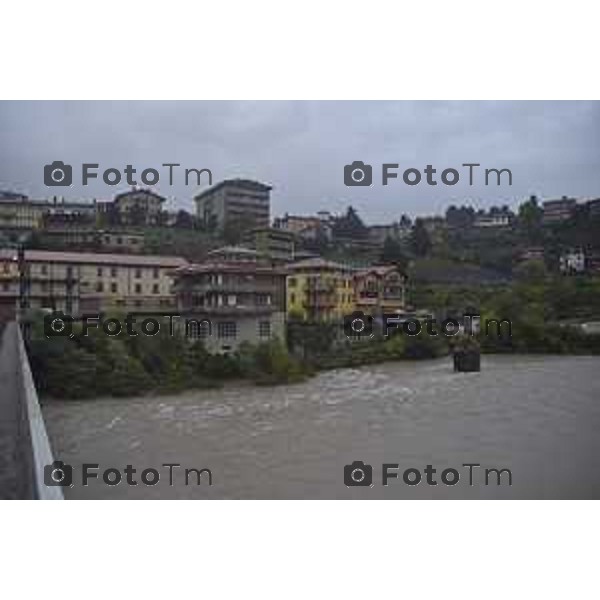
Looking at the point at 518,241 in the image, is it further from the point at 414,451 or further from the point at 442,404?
the point at 414,451

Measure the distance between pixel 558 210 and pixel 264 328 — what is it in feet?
4.67

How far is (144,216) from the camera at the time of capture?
2799 millimetres

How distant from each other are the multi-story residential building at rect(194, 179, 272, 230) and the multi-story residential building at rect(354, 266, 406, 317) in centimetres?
53

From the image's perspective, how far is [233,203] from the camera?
9.04ft

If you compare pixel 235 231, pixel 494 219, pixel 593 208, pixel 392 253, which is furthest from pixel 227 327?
pixel 593 208

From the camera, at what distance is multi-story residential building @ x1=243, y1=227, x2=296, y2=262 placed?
291cm

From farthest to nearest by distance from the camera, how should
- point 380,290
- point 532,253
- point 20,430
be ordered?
point 532,253
point 380,290
point 20,430

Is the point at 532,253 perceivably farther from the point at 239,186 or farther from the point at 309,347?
the point at 239,186

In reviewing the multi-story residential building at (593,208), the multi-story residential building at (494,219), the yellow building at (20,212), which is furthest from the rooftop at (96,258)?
the multi-story residential building at (593,208)

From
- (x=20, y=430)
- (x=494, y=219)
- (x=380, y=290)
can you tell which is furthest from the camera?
(x=380, y=290)

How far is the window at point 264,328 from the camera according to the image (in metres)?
2.88

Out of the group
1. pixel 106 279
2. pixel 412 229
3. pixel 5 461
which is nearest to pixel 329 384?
pixel 412 229

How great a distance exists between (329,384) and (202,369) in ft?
1.87

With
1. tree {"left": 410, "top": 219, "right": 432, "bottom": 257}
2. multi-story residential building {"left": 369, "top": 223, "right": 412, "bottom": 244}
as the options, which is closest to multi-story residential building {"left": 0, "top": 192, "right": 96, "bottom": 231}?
multi-story residential building {"left": 369, "top": 223, "right": 412, "bottom": 244}
